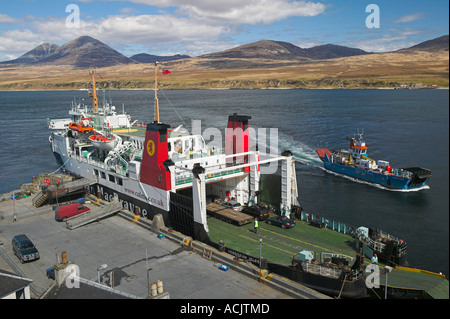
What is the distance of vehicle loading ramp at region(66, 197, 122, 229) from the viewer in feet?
104

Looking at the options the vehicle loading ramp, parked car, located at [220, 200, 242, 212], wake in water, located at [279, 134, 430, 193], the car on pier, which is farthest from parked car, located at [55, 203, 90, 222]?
wake in water, located at [279, 134, 430, 193]

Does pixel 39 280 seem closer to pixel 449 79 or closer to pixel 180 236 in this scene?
pixel 180 236

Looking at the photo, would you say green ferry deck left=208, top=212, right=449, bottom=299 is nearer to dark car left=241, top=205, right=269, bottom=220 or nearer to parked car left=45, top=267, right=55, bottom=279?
dark car left=241, top=205, right=269, bottom=220

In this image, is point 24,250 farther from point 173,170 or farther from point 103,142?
point 103,142

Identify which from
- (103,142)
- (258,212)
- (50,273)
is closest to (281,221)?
(258,212)

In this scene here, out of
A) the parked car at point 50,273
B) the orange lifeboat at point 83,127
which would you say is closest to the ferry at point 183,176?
the orange lifeboat at point 83,127

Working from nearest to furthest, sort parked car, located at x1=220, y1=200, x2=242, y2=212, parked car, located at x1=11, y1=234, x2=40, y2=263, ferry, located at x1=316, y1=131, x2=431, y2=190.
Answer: parked car, located at x1=11, y1=234, x2=40, y2=263 → parked car, located at x1=220, y1=200, x2=242, y2=212 → ferry, located at x1=316, y1=131, x2=431, y2=190

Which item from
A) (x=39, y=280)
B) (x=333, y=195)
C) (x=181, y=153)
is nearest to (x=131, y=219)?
(x=181, y=153)

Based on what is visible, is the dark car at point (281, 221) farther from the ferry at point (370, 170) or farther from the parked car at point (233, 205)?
the ferry at point (370, 170)

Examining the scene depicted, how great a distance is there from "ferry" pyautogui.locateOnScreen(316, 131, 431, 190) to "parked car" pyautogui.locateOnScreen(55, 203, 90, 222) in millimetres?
43308
